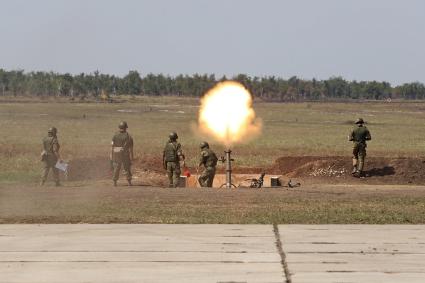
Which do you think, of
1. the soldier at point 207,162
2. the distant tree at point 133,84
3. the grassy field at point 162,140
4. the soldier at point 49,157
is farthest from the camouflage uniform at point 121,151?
the distant tree at point 133,84

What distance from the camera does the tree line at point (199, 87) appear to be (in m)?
149

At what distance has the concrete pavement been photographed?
32.7 feet

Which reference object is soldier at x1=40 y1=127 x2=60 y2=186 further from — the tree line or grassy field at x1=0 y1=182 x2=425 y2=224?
the tree line

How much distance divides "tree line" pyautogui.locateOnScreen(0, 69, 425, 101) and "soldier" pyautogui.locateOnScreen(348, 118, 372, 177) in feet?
367

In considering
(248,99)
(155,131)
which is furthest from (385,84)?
(248,99)

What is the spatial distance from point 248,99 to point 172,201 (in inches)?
297

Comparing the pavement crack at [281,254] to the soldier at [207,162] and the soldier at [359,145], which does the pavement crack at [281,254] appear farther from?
the soldier at [359,145]

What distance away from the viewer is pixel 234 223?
1470 cm

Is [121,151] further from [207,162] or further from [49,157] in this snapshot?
[207,162]

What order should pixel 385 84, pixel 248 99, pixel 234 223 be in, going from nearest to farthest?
1. pixel 234 223
2. pixel 248 99
3. pixel 385 84

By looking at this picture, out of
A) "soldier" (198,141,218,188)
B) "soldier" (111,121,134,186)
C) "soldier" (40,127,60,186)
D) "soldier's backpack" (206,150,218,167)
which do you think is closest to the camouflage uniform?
"soldier" (111,121,134,186)

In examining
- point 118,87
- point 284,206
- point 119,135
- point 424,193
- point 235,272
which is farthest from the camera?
point 118,87

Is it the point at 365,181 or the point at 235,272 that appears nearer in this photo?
the point at 235,272

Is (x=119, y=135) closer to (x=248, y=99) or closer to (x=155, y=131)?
(x=248, y=99)
